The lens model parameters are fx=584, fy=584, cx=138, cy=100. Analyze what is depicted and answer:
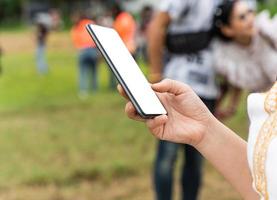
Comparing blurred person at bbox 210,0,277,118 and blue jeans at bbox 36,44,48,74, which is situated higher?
blurred person at bbox 210,0,277,118

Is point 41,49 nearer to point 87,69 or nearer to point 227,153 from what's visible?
point 87,69

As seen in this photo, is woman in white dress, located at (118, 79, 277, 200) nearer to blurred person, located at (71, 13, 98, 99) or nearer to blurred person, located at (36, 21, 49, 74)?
blurred person, located at (71, 13, 98, 99)

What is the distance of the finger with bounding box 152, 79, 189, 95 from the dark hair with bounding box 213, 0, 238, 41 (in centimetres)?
140

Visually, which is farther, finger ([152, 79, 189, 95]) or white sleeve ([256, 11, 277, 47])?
white sleeve ([256, 11, 277, 47])

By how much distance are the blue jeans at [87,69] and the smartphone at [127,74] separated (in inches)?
279

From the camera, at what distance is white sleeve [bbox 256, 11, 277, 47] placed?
2642 millimetres

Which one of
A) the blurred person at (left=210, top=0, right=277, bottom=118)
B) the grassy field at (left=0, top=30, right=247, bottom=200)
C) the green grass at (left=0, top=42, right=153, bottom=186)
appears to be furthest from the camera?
the green grass at (left=0, top=42, right=153, bottom=186)

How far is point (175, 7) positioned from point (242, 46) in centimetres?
39

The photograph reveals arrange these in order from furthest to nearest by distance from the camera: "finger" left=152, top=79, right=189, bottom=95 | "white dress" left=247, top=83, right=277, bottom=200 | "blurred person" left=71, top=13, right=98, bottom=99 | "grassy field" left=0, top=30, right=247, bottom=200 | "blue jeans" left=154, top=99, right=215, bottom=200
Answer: "blurred person" left=71, top=13, right=98, bottom=99, "grassy field" left=0, top=30, right=247, bottom=200, "blue jeans" left=154, top=99, right=215, bottom=200, "finger" left=152, top=79, right=189, bottom=95, "white dress" left=247, top=83, right=277, bottom=200

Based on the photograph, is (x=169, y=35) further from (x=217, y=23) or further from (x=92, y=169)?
(x=92, y=169)

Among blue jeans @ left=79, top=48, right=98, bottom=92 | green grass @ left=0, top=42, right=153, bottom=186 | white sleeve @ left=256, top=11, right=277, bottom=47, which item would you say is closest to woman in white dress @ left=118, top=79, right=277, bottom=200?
white sleeve @ left=256, top=11, right=277, bottom=47

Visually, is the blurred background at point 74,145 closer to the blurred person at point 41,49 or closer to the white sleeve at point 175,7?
the white sleeve at point 175,7

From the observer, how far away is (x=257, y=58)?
279 cm

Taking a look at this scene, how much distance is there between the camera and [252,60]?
283cm
